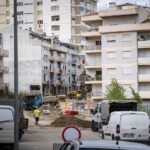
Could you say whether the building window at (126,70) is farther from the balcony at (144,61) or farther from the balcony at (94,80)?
the balcony at (94,80)

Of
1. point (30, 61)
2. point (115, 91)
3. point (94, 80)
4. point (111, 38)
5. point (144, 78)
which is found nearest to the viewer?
point (115, 91)

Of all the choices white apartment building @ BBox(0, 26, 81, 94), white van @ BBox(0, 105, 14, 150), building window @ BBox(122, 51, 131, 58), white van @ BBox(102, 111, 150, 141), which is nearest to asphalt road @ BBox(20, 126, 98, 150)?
white van @ BBox(0, 105, 14, 150)

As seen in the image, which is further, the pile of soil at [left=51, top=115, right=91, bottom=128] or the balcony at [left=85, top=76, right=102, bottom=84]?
the balcony at [left=85, top=76, right=102, bottom=84]

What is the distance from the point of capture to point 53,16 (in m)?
150

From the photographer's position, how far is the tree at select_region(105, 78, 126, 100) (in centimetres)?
7220

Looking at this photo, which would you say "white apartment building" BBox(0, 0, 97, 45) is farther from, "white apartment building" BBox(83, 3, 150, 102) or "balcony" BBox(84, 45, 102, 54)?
"white apartment building" BBox(83, 3, 150, 102)

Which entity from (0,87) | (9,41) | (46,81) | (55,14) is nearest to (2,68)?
(0,87)

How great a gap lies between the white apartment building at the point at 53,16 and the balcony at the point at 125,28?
215 ft

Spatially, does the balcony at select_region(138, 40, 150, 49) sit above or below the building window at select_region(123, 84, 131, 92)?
above

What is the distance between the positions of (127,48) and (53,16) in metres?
70.7

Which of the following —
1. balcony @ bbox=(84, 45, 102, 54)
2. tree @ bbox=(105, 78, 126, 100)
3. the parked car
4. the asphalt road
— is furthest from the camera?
balcony @ bbox=(84, 45, 102, 54)

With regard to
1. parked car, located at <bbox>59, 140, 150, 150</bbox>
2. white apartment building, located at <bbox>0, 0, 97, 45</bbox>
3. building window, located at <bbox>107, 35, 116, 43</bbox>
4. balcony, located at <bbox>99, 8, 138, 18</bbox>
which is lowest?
parked car, located at <bbox>59, 140, 150, 150</bbox>

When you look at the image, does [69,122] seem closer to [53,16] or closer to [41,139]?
[41,139]

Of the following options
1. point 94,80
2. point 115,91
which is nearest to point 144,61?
point 115,91
